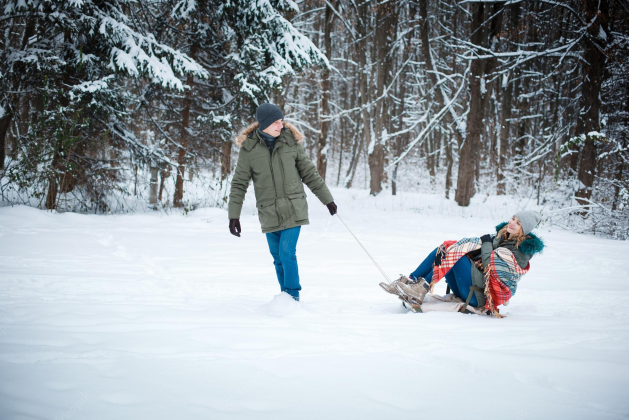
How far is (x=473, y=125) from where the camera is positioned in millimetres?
10742

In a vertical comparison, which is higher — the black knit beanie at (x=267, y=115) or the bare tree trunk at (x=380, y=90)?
the bare tree trunk at (x=380, y=90)

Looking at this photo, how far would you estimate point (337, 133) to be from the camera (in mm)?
32844

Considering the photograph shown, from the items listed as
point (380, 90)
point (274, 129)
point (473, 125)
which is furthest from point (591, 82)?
point (274, 129)

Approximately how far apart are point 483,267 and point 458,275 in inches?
8.6

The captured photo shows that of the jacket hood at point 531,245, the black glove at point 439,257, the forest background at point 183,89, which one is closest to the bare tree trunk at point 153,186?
the forest background at point 183,89

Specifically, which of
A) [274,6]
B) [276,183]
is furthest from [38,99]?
[276,183]

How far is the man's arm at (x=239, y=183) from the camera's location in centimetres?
309

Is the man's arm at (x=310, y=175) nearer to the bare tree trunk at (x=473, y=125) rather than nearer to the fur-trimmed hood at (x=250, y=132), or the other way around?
the fur-trimmed hood at (x=250, y=132)

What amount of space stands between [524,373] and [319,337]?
4.04ft

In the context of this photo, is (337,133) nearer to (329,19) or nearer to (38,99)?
(329,19)

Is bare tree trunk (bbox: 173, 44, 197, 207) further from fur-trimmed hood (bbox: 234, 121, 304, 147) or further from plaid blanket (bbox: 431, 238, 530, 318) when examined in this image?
plaid blanket (bbox: 431, 238, 530, 318)

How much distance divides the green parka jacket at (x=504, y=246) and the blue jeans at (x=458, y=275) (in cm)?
4

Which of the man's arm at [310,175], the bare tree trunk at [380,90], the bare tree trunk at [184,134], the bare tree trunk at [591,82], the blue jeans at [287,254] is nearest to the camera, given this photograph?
the blue jeans at [287,254]

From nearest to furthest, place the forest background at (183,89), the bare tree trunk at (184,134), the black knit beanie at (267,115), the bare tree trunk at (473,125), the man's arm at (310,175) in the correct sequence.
→ the black knit beanie at (267,115)
the man's arm at (310,175)
the forest background at (183,89)
the bare tree trunk at (184,134)
the bare tree trunk at (473,125)
